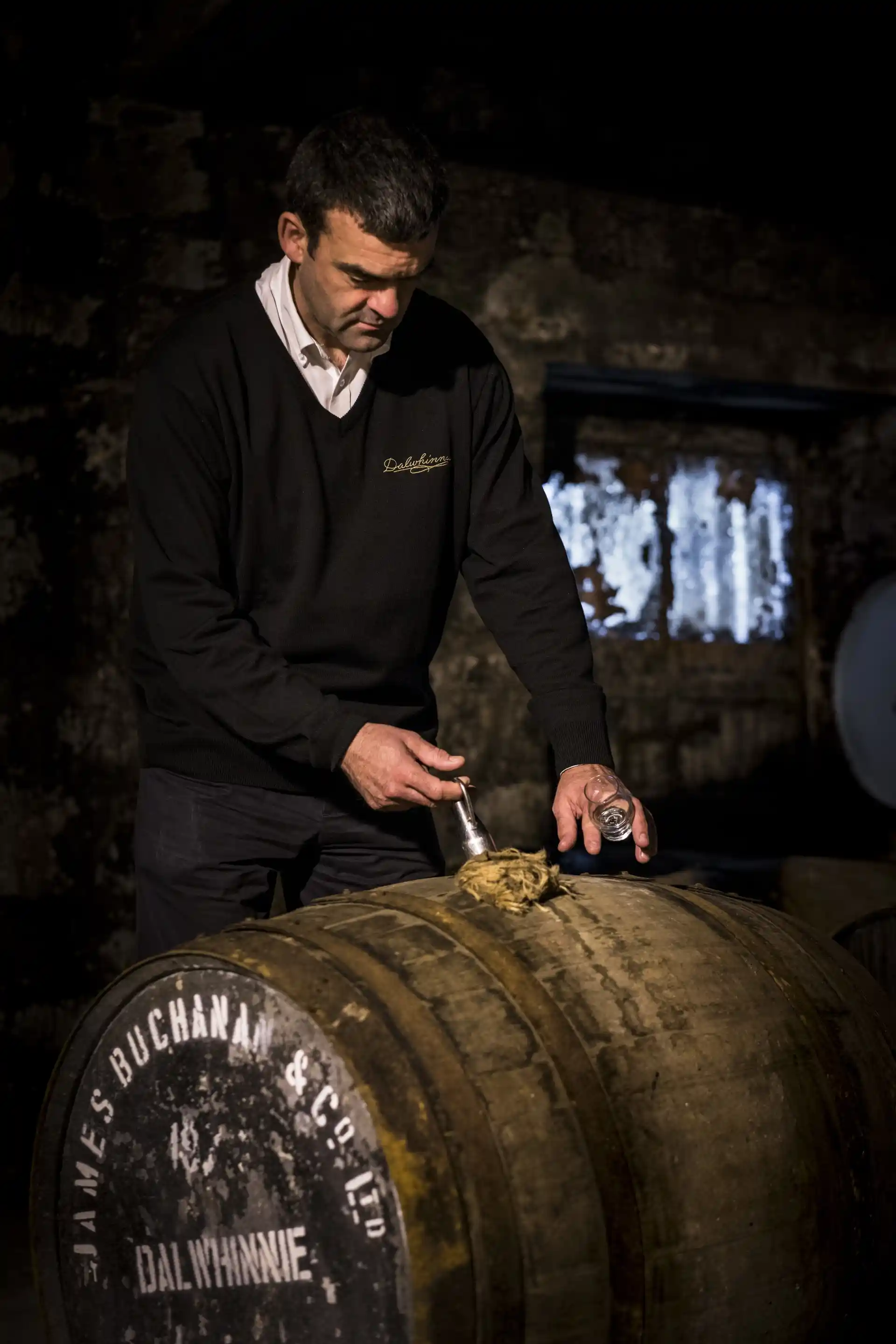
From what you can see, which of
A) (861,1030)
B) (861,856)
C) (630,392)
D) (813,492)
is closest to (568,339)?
Result: (630,392)

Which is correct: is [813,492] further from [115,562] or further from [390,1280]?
[390,1280]

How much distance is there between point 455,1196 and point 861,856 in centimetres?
436

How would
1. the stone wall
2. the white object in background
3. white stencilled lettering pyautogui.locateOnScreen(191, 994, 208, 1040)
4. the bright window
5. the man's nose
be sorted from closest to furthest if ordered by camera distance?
white stencilled lettering pyautogui.locateOnScreen(191, 994, 208, 1040), the man's nose, the stone wall, the white object in background, the bright window

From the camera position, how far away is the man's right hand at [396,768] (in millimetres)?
2152

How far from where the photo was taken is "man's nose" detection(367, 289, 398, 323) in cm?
242

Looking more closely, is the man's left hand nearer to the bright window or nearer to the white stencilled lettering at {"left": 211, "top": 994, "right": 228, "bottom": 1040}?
the white stencilled lettering at {"left": 211, "top": 994, "right": 228, "bottom": 1040}

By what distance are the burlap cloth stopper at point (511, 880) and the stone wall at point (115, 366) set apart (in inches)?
97.8

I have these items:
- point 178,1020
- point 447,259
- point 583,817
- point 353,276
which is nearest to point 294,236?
point 353,276

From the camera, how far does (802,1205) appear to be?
1918mm

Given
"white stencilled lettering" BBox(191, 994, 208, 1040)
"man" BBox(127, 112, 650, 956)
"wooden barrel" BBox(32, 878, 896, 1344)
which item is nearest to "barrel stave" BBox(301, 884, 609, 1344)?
"wooden barrel" BBox(32, 878, 896, 1344)

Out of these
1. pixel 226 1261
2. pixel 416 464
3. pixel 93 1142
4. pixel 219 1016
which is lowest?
pixel 226 1261

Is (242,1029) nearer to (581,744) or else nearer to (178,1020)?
(178,1020)

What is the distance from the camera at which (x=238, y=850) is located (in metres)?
2.49

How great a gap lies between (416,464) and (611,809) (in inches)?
28.0
